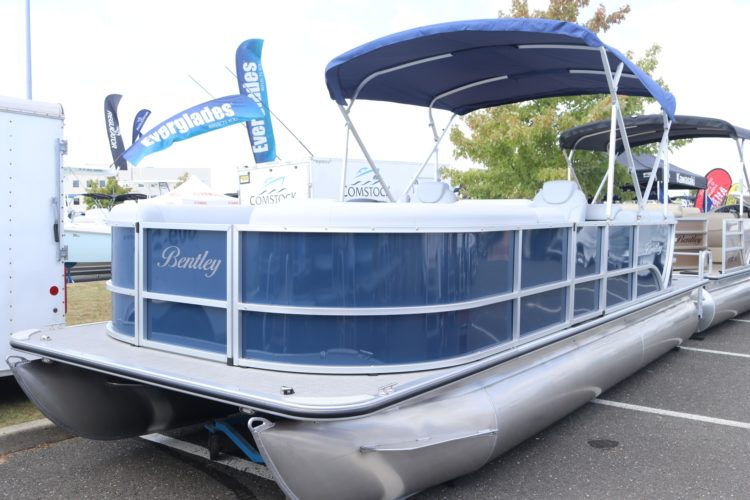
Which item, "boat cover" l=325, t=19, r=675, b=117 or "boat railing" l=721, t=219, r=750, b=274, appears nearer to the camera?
"boat cover" l=325, t=19, r=675, b=117

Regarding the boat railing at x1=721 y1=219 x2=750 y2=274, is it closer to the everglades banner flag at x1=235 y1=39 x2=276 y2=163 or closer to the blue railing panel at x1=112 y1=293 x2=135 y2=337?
the blue railing panel at x1=112 y1=293 x2=135 y2=337

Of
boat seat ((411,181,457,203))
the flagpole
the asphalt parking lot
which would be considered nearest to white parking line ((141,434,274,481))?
the asphalt parking lot

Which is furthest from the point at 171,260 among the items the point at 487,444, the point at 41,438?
the point at 487,444

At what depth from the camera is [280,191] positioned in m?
17.6

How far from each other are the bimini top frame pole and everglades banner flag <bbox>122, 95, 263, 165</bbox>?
33.6ft

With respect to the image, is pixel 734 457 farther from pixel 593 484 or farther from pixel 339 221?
pixel 339 221

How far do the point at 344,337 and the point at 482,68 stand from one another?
11.5 feet

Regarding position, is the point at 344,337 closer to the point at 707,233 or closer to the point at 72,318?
the point at 72,318

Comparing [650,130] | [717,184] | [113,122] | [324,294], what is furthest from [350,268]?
[113,122]

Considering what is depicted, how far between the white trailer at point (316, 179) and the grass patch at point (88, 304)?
6.35 metres

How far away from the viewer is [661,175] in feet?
43.9

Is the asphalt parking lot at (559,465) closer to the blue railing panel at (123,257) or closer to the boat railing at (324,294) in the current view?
the boat railing at (324,294)

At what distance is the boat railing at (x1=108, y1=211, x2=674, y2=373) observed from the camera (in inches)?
130

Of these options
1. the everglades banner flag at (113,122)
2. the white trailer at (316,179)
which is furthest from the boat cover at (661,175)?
the everglades banner flag at (113,122)
